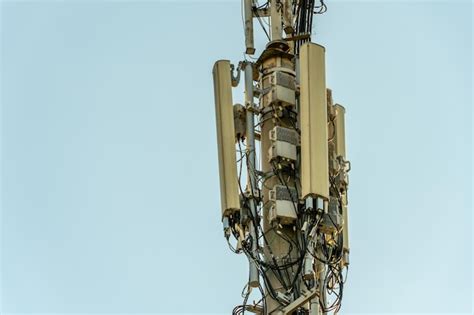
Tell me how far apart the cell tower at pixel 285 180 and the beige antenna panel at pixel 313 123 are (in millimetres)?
16

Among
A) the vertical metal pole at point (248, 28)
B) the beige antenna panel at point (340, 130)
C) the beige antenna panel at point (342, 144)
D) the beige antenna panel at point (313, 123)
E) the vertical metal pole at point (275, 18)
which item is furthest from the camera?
the vertical metal pole at point (248, 28)

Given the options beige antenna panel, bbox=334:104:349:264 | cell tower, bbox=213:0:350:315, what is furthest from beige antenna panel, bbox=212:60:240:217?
beige antenna panel, bbox=334:104:349:264

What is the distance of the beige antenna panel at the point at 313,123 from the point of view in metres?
17.9

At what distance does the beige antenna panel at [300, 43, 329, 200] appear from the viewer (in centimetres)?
1788

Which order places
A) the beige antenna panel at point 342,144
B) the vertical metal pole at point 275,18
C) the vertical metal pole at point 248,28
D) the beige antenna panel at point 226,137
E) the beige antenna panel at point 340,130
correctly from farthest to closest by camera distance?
the vertical metal pole at point 248,28 → the vertical metal pole at point 275,18 → the beige antenna panel at point 340,130 → the beige antenna panel at point 342,144 → the beige antenna panel at point 226,137

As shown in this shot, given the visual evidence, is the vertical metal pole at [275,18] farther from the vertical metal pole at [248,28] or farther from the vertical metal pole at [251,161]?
the vertical metal pole at [251,161]

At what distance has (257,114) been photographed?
1967 centimetres

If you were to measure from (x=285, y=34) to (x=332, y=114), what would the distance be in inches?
72.1

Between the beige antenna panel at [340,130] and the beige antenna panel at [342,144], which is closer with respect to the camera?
the beige antenna panel at [342,144]

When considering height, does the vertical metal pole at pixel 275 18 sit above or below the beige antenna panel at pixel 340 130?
above

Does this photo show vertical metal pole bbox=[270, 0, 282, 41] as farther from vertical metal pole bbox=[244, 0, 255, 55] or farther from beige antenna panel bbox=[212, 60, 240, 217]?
beige antenna panel bbox=[212, 60, 240, 217]

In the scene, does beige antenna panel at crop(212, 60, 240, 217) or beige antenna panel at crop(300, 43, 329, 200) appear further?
beige antenna panel at crop(212, 60, 240, 217)

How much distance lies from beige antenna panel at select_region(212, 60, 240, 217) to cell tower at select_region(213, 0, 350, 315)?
0.02 meters

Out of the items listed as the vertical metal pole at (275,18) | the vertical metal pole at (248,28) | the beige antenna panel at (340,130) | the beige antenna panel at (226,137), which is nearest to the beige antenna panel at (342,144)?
the beige antenna panel at (340,130)
